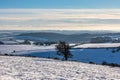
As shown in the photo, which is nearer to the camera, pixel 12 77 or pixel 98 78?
pixel 12 77

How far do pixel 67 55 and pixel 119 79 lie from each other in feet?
105

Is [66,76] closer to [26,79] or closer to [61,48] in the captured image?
[26,79]

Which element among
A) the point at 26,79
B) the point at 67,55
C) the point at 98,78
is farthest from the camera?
the point at 67,55

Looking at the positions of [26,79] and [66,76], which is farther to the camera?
[66,76]

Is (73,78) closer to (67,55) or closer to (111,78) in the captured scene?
(111,78)

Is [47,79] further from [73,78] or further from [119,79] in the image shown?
[119,79]

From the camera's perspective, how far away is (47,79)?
27000mm

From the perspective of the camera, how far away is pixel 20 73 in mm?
28828

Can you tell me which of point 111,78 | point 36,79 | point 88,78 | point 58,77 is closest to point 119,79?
point 111,78

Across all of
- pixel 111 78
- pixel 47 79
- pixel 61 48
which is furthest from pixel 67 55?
pixel 47 79

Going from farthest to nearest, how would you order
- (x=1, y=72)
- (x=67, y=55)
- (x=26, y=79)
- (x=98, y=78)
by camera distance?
1. (x=67, y=55)
2. (x=98, y=78)
3. (x=1, y=72)
4. (x=26, y=79)

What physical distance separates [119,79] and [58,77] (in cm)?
570

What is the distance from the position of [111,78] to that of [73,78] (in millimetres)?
3933

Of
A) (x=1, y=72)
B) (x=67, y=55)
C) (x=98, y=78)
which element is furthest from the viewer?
(x=67, y=55)
